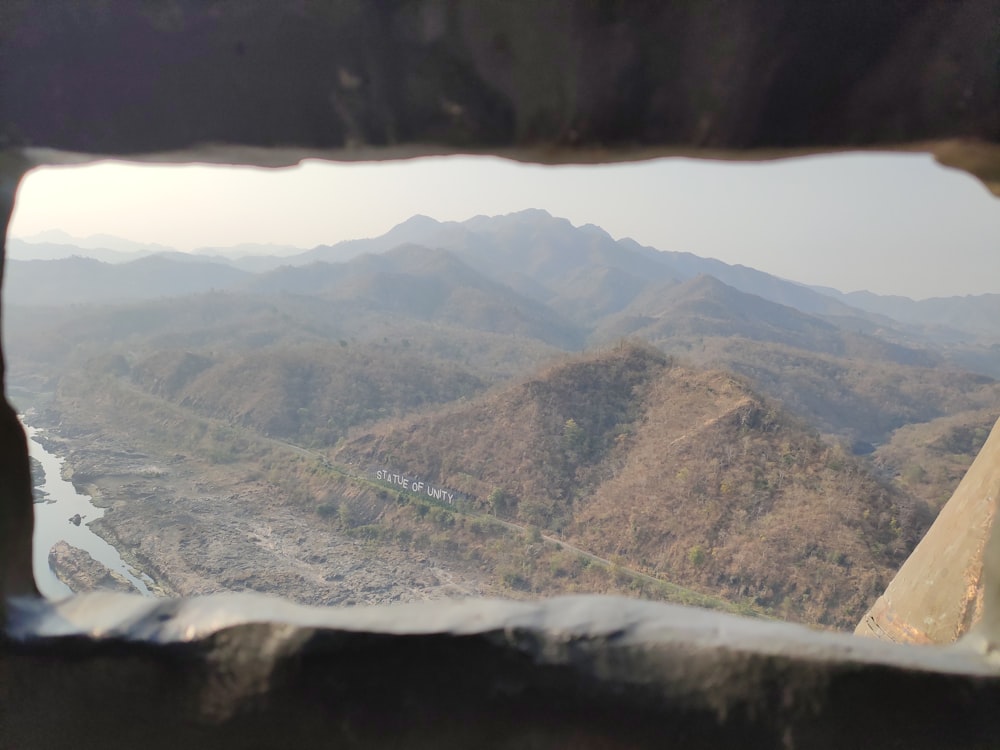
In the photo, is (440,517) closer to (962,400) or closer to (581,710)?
(581,710)

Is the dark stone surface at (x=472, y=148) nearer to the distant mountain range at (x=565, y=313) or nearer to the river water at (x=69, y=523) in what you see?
the river water at (x=69, y=523)

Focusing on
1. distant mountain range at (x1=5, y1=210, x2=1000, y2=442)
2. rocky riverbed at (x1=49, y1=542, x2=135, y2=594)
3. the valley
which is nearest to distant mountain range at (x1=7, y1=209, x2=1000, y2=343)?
distant mountain range at (x1=5, y1=210, x2=1000, y2=442)

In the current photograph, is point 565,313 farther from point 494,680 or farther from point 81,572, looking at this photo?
point 494,680

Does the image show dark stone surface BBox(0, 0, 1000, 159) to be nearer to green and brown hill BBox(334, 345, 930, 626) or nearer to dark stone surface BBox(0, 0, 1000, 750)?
dark stone surface BBox(0, 0, 1000, 750)

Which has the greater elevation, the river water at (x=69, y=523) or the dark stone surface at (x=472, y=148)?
the dark stone surface at (x=472, y=148)

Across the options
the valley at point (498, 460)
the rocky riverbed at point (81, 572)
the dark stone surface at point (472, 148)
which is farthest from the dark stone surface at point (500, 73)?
the rocky riverbed at point (81, 572)

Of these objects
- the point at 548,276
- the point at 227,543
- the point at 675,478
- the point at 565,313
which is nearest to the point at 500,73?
the point at 675,478
